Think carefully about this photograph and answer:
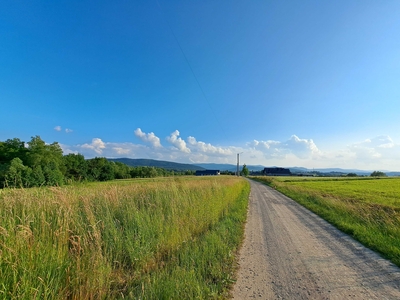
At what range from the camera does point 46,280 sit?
2.59 metres

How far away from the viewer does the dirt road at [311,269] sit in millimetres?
3421

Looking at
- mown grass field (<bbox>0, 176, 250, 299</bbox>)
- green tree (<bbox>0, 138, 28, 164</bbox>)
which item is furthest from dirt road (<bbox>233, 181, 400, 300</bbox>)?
green tree (<bbox>0, 138, 28, 164</bbox>)

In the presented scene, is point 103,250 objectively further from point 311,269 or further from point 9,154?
point 9,154

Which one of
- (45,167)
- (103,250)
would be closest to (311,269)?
(103,250)

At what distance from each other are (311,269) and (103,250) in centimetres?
478

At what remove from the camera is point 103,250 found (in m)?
4.04

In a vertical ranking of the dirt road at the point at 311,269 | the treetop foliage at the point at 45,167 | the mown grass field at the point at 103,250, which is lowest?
the dirt road at the point at 311,269

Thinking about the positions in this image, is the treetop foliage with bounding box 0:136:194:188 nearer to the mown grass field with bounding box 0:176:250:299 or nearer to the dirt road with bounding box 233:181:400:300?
the mown grass field with bounding box 0:176:250:299

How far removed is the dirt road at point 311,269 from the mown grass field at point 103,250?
0.52 metres

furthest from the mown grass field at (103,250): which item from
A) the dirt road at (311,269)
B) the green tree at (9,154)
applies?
the green tree at (9,154)

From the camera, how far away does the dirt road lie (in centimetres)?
342

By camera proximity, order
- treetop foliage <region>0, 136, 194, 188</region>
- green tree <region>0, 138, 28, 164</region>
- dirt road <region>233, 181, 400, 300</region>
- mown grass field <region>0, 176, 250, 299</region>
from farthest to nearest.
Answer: green tree <region>0, 138, 28, 164</region> < treetop foliage <region>0, 136, 194, 188</region> < dirt road <region>233, 181, 400, 300</region> < mown grass field <region>0, 176, 250, 299</region>

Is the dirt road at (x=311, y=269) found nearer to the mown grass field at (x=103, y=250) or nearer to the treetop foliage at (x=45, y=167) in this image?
the mown grass field at (x=103, y=250)

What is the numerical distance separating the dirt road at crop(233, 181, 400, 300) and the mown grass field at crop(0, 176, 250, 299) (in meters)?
0.52
